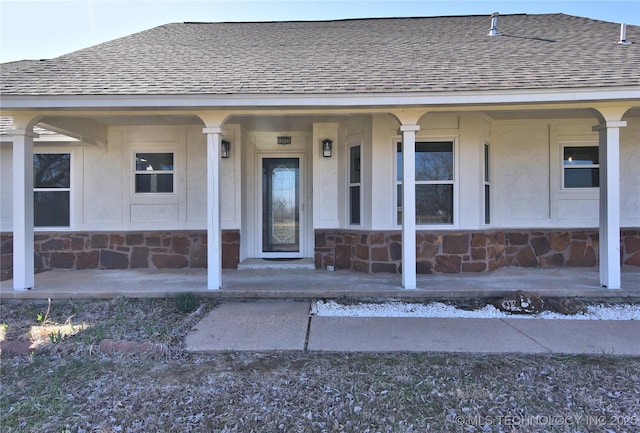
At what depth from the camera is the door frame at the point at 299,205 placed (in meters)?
7.91

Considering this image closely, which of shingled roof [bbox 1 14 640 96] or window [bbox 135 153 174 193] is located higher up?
shingled roof [bbox 1 14 640 96]

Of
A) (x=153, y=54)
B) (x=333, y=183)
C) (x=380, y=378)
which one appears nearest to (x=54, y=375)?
(x=380, y=378)

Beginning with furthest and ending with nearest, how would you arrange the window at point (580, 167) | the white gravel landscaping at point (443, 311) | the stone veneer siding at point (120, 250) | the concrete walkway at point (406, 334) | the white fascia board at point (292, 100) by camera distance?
1. the stone veneer siding at point (120, 250)
2. the window at point (580, 167)
3. the white fascia board at point (292, 100)
4. the white gravel landscaping at point (443, 311)
5. the concrete walkway at point (406, 334)

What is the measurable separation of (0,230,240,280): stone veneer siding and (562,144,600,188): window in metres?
7.16

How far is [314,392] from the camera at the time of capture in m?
2.87

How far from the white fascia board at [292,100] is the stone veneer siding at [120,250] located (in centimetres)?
291

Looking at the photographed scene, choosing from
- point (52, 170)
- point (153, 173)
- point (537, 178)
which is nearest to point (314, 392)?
point (153, 173)

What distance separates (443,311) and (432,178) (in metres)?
2.60

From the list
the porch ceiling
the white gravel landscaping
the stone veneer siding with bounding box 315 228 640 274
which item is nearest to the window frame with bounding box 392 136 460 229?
the stone veneer siding with bounding box 315 228 640 274

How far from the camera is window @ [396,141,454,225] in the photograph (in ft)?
21.5

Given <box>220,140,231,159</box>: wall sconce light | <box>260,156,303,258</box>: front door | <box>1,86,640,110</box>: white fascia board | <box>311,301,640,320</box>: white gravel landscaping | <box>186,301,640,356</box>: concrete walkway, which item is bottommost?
<box>186,301,640,356</box>: concrete walkway

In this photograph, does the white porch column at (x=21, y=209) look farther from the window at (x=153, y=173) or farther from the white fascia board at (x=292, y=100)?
the window at (x=153, y=173)

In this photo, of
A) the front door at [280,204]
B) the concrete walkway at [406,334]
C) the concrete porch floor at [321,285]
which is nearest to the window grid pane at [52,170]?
the concrete porch floor at [321,285]

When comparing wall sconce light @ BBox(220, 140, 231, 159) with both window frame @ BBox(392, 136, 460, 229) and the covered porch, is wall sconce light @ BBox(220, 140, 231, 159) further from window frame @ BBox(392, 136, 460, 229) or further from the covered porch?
window frame @ BBox(392, 136, 460, 229)
